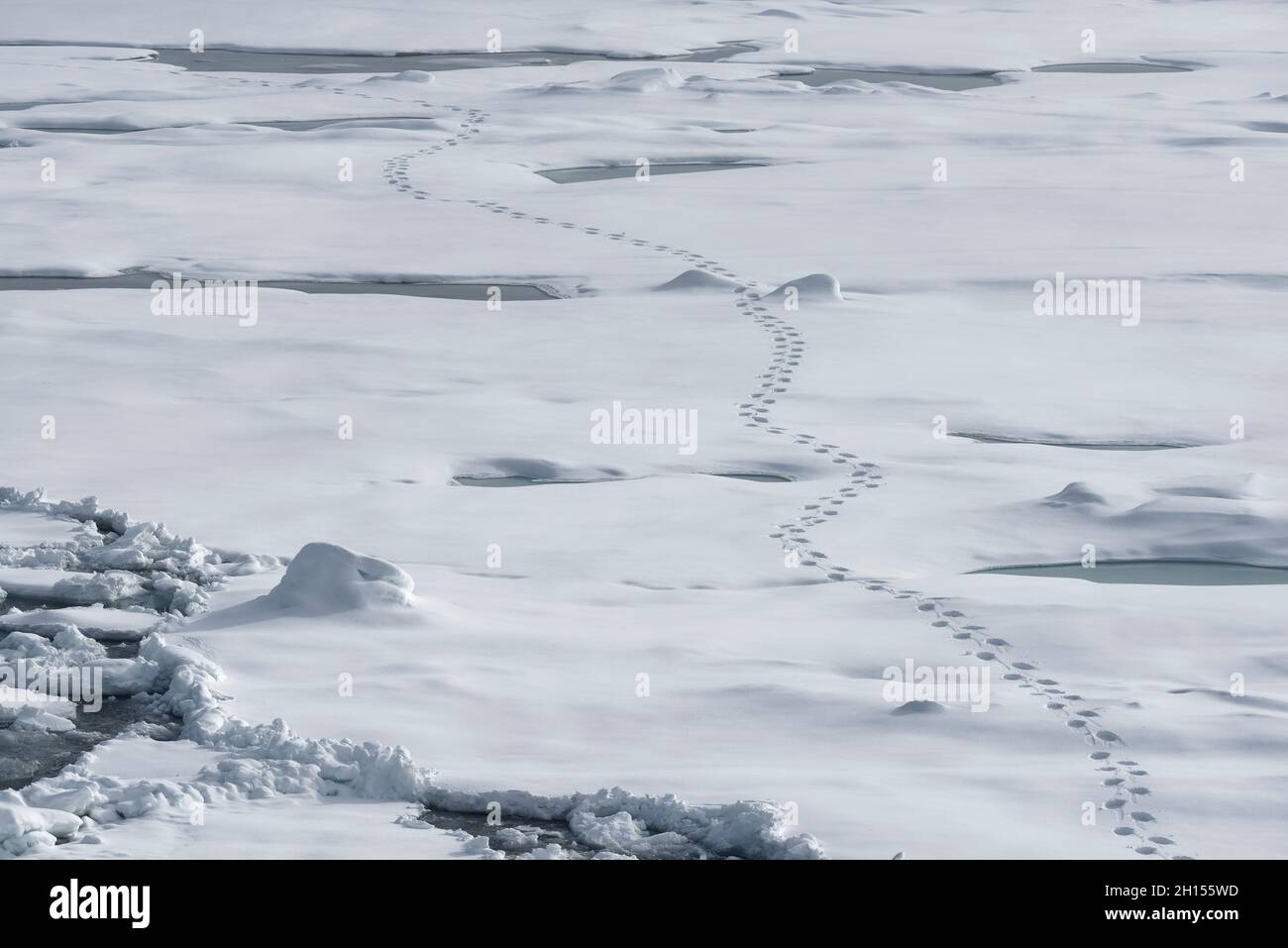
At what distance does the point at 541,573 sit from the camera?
5.73m

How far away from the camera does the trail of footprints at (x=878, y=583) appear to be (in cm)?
397

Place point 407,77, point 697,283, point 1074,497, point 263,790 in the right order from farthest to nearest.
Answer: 1. point 407,77
2. point 697,283
3. point 1074,497
4. point 263,790

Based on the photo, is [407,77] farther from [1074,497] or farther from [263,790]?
[263,790]

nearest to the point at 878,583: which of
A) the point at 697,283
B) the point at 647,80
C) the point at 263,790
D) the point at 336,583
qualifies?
the point at 336,583

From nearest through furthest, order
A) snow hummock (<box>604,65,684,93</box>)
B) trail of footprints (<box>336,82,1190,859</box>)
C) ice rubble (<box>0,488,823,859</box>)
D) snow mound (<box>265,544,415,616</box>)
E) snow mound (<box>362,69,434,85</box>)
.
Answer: ice rubble (<box>0,488,823,859</box>)
trail of footprints (<box>336,82,1190,859</box>)
snow mound (<box>265,544,415,616</box>)
snow hummock (<box>604,65,684,93</box>)
snow mound (<box>362,69,434,85</box>)

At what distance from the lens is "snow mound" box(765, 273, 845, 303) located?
9.59 m

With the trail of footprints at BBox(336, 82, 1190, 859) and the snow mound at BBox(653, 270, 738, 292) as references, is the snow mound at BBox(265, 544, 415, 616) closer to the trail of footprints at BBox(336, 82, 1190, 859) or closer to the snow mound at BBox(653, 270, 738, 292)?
the trail of footprints at BBox(336, 82, 1190, 859)

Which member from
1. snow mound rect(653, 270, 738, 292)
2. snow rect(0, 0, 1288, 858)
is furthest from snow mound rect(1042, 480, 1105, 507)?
snow mound rect(653, 270, 738, 292)

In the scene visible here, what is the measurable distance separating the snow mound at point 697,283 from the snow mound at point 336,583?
4859mm

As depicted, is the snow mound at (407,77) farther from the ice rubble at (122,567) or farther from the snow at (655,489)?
the ice rubble at (122,567)

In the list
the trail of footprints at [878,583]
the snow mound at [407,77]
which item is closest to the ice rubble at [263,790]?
the trail of footprints at [878,583]

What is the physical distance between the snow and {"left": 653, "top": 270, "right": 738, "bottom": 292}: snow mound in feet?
0.40

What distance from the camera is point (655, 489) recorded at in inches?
259

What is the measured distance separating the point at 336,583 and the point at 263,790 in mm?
1250
